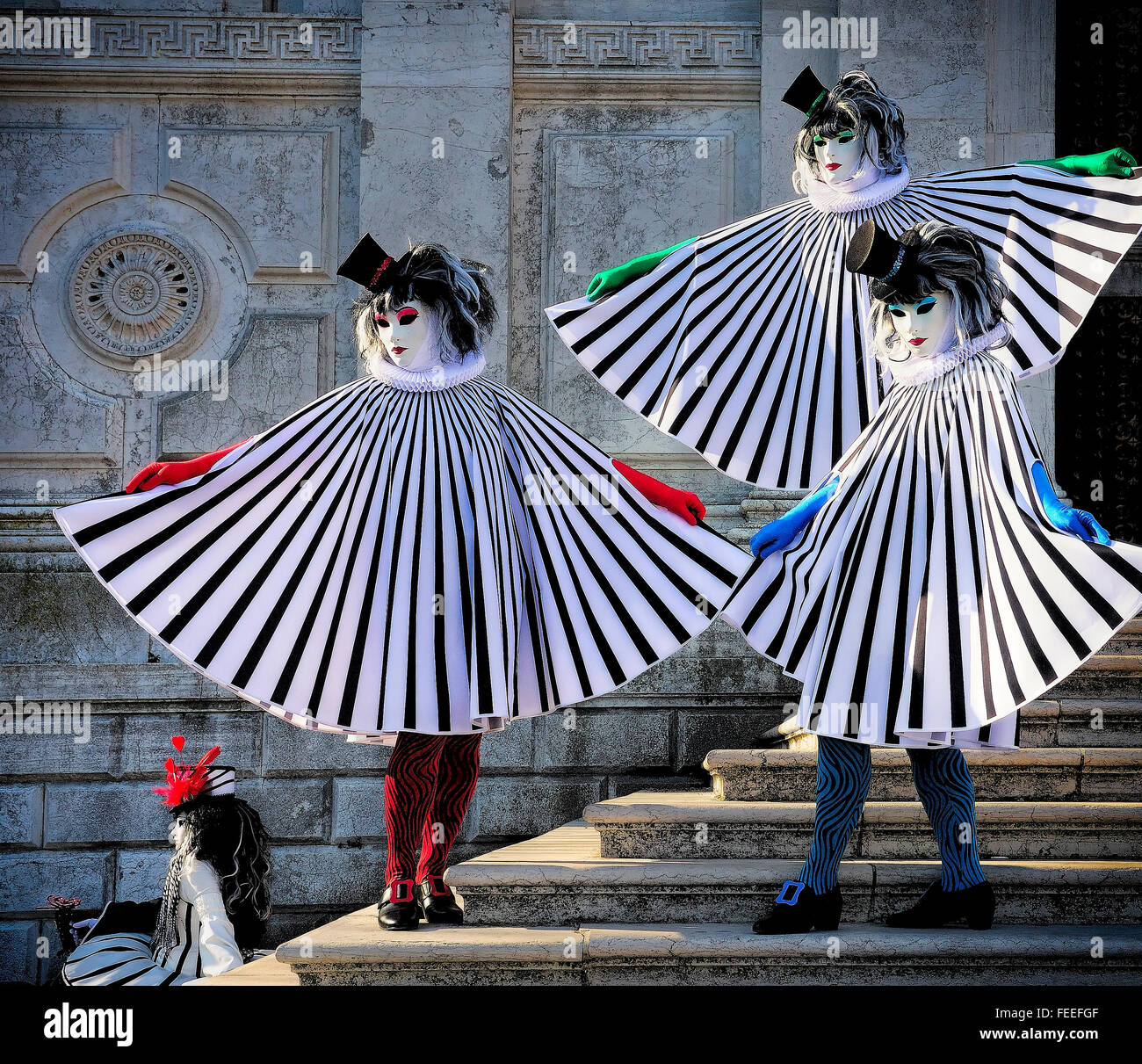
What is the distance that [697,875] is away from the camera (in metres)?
3.99

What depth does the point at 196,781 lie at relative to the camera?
4855 millimetres

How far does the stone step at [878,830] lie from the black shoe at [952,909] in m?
0.58

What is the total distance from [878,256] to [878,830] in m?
1.81

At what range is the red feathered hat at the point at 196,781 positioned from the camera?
190 inches

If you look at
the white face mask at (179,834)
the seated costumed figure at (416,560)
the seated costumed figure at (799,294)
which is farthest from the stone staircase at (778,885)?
the seated costumed figure at (799,294)

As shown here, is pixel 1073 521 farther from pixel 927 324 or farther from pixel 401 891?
pixel 401 891

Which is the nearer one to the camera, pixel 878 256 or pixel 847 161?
pixel 878 256

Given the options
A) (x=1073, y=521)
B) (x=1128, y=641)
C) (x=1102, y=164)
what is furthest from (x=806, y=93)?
(x=1128, y=641)

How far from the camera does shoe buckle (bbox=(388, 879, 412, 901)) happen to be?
385cm

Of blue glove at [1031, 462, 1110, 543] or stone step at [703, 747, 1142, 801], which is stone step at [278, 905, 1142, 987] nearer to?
stone step at [703, 747, 1142, 801]

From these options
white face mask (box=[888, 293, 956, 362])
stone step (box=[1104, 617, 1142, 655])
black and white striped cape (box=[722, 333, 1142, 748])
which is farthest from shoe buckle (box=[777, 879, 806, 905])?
stone step (box=[1104, 617, 1142, 655])

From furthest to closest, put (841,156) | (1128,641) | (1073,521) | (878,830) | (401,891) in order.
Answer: (1128,641) < (841,156) < (878,830) < (401,891) < (1073,521)

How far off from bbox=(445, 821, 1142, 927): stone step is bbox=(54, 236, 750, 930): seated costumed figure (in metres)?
0.20

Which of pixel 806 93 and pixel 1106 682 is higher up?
pixel 806 93
